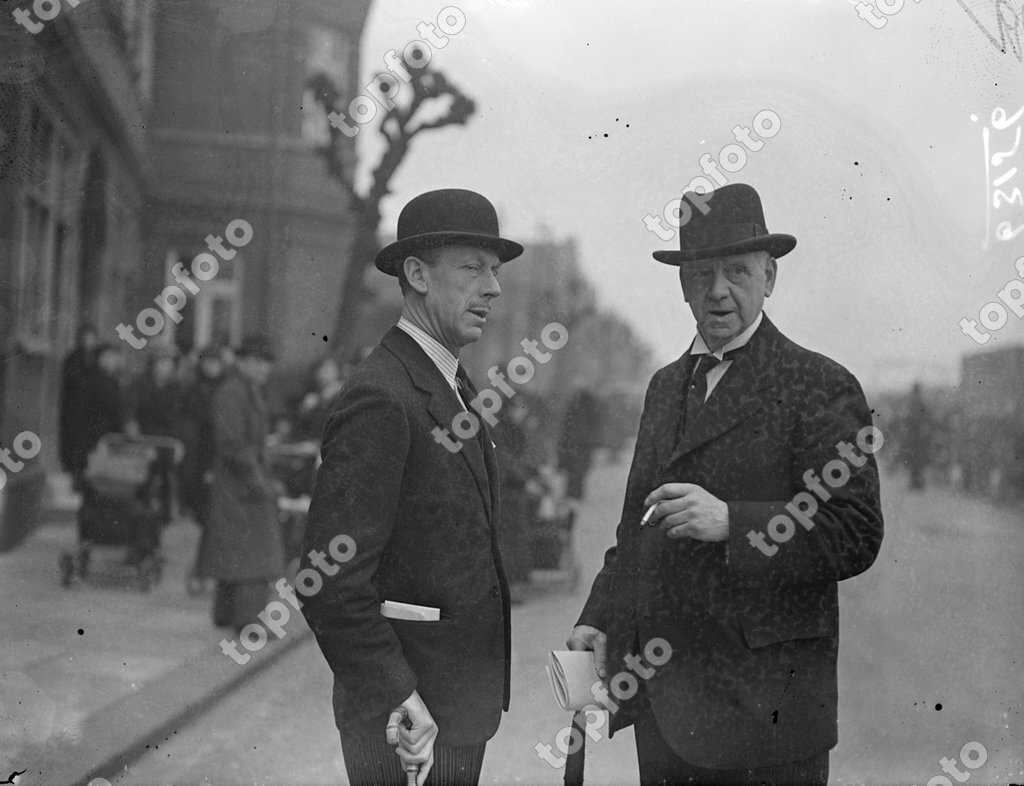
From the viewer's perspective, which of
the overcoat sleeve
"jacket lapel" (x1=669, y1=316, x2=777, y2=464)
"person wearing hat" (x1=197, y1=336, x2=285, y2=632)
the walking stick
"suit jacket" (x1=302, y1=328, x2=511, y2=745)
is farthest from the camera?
"person wearing hat" (x1=197, y1=336, x2=285, y2=632)

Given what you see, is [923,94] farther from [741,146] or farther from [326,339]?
[326,339]

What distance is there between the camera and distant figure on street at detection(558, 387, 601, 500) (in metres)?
2.99

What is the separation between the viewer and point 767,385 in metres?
2.42

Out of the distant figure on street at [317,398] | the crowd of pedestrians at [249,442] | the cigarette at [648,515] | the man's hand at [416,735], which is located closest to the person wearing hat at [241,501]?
the crowd of pedestrians at [249,442]

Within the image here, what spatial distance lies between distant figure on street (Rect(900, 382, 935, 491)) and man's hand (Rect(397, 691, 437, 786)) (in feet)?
5.57

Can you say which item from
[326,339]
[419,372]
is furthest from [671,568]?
[326,339]

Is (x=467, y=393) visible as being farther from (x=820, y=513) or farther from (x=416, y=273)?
(x=820, y=513)

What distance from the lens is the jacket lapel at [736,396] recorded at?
241cm

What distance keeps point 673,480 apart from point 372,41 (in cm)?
163

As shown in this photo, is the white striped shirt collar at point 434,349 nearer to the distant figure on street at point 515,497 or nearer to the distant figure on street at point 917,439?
the distant figure on street at point 515,497

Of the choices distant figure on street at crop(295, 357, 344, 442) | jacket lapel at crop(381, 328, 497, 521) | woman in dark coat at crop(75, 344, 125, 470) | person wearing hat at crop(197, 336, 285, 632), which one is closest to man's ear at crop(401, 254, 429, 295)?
jacket lapel at crop(381, 328, 497, 521)

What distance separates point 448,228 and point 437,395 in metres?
0.48

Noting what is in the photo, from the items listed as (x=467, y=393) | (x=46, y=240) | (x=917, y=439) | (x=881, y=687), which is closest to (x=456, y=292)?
(x=467, y=393)

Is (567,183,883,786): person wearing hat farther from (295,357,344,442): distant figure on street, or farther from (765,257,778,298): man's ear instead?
(295,357,344,442): distant figure on street
